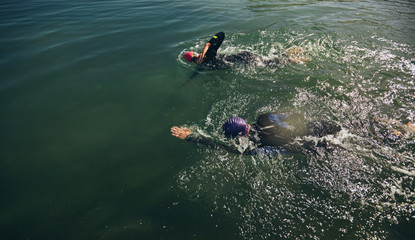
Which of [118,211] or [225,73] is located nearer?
[118,211]

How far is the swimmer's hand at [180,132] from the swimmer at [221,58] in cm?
331

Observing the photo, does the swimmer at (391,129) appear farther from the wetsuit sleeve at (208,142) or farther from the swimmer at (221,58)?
the swimmer at (221,58)

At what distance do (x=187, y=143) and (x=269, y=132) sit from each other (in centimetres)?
196

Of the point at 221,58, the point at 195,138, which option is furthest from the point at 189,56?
the point at 195,138

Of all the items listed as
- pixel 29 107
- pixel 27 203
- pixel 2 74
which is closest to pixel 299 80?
pixel 27 203

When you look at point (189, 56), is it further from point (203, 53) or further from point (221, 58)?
point (221, 58)

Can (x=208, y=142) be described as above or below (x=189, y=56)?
below

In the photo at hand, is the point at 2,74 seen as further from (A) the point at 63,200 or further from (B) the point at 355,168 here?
(B) the point at 355,168

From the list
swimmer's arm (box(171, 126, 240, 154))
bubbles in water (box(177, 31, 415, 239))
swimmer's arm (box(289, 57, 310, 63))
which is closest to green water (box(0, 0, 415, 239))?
bubbles in water (box(177, 31, 415, 239))

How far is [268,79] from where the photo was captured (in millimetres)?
6598

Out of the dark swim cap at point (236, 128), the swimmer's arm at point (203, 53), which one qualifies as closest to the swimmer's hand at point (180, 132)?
the dark swim cap at point (236, 128)

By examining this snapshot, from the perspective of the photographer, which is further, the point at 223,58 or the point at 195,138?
the point at 223,58

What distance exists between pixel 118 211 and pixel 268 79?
573 centimetres

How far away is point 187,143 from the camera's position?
4.73 metres
